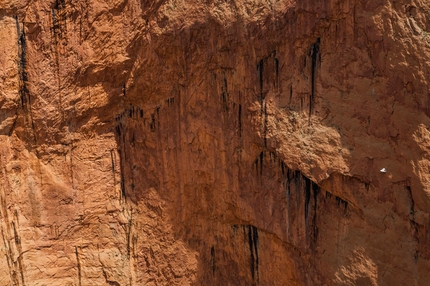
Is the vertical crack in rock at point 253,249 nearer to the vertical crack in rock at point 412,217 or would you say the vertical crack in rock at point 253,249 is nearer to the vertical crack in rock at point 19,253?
the vertical crack in rock at point 412,217

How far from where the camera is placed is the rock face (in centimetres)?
511

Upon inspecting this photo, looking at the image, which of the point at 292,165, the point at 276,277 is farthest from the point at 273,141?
the point at 276,277

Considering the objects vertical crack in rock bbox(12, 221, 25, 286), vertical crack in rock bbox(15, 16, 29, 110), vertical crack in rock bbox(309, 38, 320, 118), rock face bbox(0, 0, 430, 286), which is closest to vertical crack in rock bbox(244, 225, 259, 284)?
rock face bbox(0, 0, 430, 286)

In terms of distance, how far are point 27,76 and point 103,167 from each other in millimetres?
1291

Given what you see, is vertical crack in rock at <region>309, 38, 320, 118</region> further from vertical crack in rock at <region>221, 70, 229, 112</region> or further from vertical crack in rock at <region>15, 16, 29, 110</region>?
vertical crack in rock at <region>15, 16, 29, 110</region>

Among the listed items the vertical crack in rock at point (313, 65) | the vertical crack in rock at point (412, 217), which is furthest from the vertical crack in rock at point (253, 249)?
the vertical crack in rock at point (412, 217)

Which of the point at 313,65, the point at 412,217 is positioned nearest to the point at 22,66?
the point at 313,65

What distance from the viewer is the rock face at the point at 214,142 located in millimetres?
5109

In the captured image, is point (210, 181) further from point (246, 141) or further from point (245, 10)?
point (245, 10)

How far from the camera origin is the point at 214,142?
6.07 meters

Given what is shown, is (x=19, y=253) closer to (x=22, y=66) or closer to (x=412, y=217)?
(x=22, y=66)

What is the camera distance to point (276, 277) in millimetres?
6168

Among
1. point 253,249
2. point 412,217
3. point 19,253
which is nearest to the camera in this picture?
point 412,217

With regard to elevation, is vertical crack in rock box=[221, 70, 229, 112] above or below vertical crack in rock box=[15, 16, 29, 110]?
below
